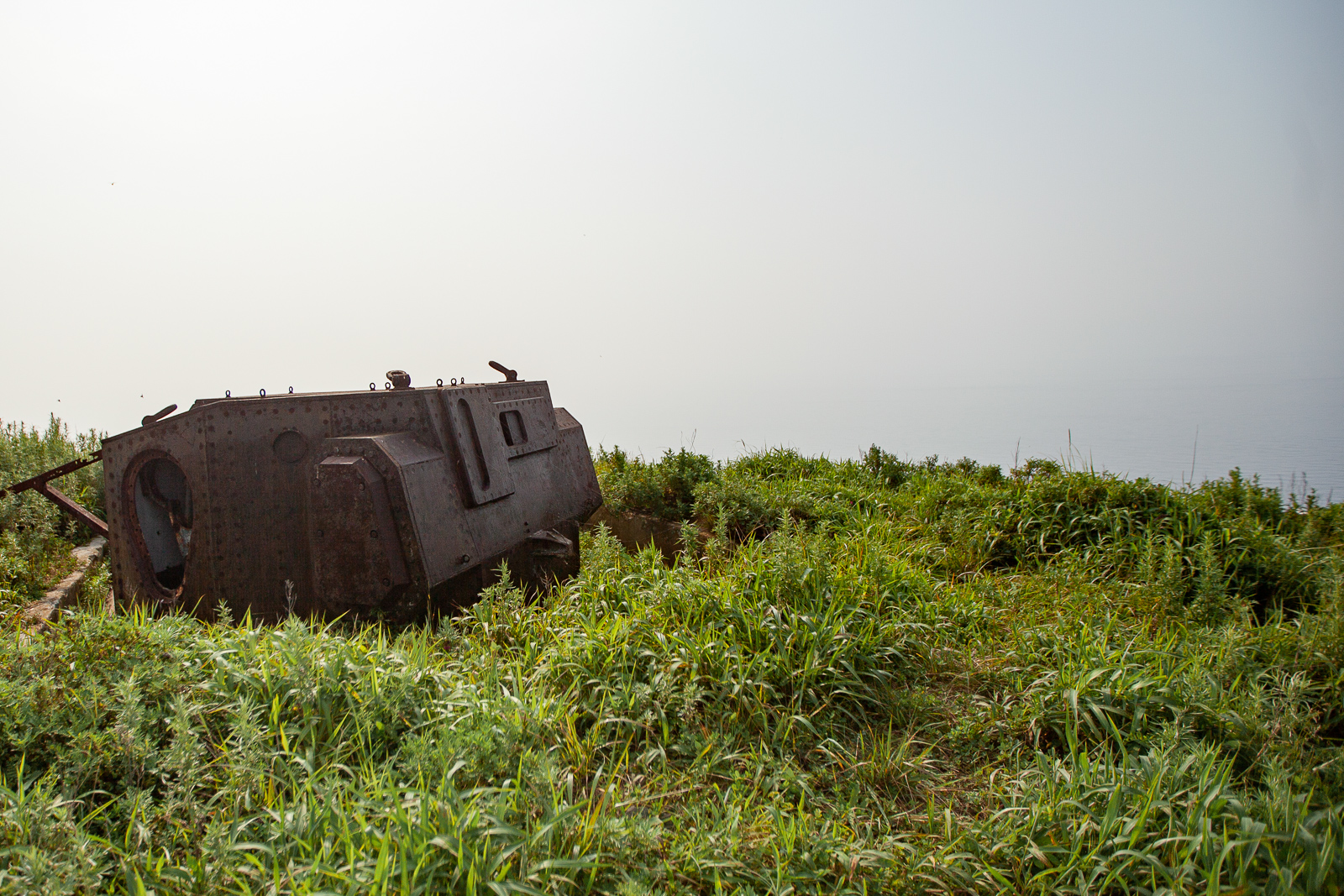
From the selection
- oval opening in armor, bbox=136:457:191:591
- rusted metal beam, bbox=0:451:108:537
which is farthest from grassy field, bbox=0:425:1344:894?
rusted metal beam, bbox=0:451:108:537

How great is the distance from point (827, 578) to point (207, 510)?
3.55m

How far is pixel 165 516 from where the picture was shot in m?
4.94

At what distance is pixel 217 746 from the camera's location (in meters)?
2.50

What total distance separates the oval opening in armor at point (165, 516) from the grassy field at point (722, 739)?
1544 mm

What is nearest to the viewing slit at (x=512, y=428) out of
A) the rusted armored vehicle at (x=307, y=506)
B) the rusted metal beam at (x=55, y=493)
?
the rusted armored vehicle at (x=307, y=506)

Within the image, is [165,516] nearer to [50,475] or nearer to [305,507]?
[50,475]

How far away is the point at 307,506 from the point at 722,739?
286 centimetres

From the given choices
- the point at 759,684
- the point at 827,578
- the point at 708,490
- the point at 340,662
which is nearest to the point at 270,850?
the point at 340,662

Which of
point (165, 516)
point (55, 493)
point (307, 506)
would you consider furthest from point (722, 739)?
point (55, 493)

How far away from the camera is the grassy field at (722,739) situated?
83.0 inches

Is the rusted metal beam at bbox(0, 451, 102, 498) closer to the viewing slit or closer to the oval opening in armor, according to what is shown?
the oval opening in armor

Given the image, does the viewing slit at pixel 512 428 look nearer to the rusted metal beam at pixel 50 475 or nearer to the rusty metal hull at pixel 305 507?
the rusty metal hull at pixel 305 507

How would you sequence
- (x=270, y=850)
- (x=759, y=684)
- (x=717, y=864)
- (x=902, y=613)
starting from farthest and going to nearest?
(x=902, y=613), (x=759, y=684), (x=717, y=864), (x=270, y=850)

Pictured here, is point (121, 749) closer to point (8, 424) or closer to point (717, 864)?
point (717, 864)
